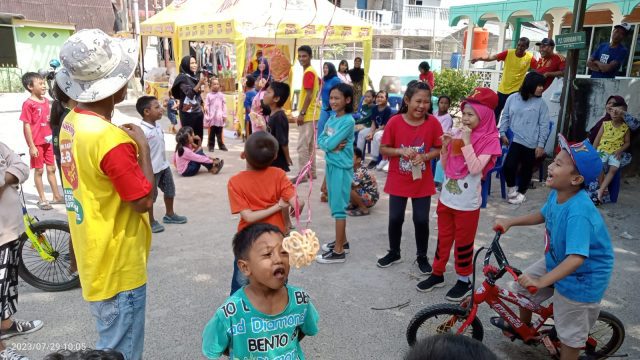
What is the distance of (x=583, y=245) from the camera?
7.75ft

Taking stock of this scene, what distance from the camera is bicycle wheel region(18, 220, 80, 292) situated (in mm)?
3793

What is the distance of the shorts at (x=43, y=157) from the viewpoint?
589cm

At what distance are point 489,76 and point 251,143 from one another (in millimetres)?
12595

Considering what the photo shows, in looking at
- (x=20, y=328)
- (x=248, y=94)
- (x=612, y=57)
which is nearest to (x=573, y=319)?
(x=20, y=328)

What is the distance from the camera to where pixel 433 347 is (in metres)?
0.94

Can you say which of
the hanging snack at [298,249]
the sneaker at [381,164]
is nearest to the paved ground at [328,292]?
the hanging snack at [298,249]

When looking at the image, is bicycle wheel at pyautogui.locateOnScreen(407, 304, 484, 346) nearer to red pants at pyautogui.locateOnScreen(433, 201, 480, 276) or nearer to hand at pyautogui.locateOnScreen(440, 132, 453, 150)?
red pants at pyautogui.locateOnScreen(433, 201, 480, 276)

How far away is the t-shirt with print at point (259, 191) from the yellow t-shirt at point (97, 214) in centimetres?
71

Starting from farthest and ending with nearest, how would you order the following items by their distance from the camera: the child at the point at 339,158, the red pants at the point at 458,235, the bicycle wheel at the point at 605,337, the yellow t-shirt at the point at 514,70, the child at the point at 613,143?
1. the yellow t-shirt at the point at 514,70
2. the child at the point at 613,143
3. the child at the point at 339,158
4. the red pants at the point at 458,235
5. the bicycle wheel at the point at 605,337

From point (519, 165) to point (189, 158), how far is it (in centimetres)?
527

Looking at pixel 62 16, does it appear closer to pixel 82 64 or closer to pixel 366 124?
pixel 366 124

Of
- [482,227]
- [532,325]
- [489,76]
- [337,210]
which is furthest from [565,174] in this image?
[489,76]

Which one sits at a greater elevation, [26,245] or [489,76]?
[489,76]

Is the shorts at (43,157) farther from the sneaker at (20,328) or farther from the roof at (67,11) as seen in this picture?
the roof at (67,11)
